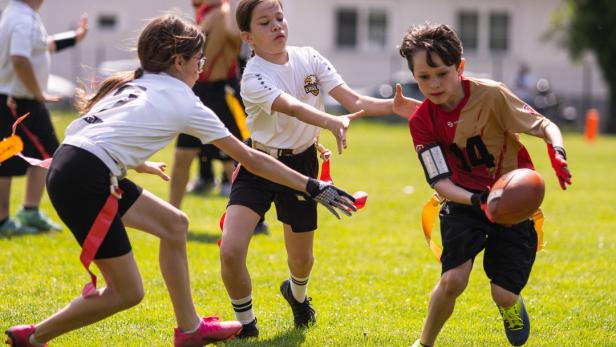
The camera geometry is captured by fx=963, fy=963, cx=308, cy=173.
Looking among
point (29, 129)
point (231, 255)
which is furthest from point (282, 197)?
point (29, 129)

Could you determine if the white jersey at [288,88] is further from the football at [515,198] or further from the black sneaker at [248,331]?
the football at [515,198]

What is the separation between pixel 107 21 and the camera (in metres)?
36.9

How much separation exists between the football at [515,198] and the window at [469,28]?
33.1m

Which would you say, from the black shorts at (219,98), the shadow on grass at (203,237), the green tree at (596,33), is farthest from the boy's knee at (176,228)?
the green tree at (596,33)

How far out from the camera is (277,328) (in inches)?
222

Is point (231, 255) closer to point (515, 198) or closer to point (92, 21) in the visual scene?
point (515, 198)

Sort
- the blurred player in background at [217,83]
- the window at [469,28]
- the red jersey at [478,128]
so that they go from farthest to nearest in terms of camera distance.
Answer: the window at [469,28] < the blurred player in background at [217,83] < the red jersey at [478,128]

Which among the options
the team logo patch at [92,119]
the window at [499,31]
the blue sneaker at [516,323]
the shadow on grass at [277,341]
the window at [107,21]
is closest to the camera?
the team logo patch at [92,119]

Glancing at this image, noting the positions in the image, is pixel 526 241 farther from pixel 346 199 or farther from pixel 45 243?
pixel 45 243

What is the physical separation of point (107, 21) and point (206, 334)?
33.5 meters

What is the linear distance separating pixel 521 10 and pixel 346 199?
33976 millimetres

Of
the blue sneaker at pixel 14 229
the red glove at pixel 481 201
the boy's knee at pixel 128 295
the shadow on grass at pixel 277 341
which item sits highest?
the red glove at pixel 481 201

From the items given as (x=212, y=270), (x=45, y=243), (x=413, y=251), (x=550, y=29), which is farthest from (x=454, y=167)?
(x=550, y=29)

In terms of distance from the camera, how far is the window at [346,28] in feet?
119
